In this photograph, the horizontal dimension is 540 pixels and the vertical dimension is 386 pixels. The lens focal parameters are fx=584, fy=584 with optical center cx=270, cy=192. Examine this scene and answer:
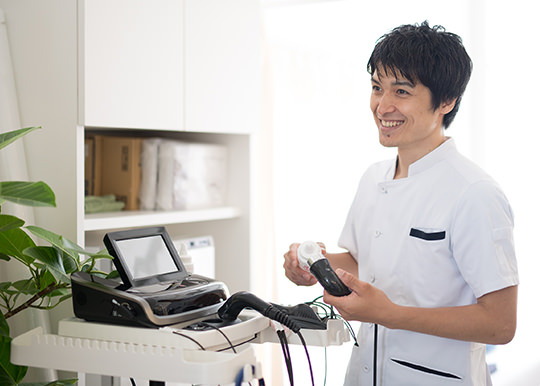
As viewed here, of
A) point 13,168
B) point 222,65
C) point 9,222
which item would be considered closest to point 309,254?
point 9,222

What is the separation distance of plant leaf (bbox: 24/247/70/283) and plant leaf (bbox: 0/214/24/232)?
0.06 m

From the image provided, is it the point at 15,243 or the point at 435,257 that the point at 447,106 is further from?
the point at 15,243

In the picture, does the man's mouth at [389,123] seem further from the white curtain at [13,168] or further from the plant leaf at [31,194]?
the white curtain at [13,168]

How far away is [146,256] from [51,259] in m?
0.22

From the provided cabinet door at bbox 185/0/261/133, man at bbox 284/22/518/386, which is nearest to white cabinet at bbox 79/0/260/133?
cabinet door at bbox 185/0/261/133

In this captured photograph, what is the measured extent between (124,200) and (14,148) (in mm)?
556

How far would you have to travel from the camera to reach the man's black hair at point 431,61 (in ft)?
4.75

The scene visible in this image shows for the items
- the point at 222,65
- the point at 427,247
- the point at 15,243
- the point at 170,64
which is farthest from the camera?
the point at 222,65

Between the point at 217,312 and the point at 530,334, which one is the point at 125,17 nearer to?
the point at 217,312

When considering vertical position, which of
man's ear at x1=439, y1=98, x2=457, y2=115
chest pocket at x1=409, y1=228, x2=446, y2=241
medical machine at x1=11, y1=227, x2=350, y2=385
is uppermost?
man's ear at x1=439, y1=98, x2=457, y2=115

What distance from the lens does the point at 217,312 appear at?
1.30 meters

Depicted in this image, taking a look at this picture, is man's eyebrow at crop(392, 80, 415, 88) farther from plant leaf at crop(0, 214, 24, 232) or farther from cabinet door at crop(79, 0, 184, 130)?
plant leaf at crop(0, 214, 24, 232)

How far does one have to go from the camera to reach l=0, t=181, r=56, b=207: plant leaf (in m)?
1.12

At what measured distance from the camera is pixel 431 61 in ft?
4.74
